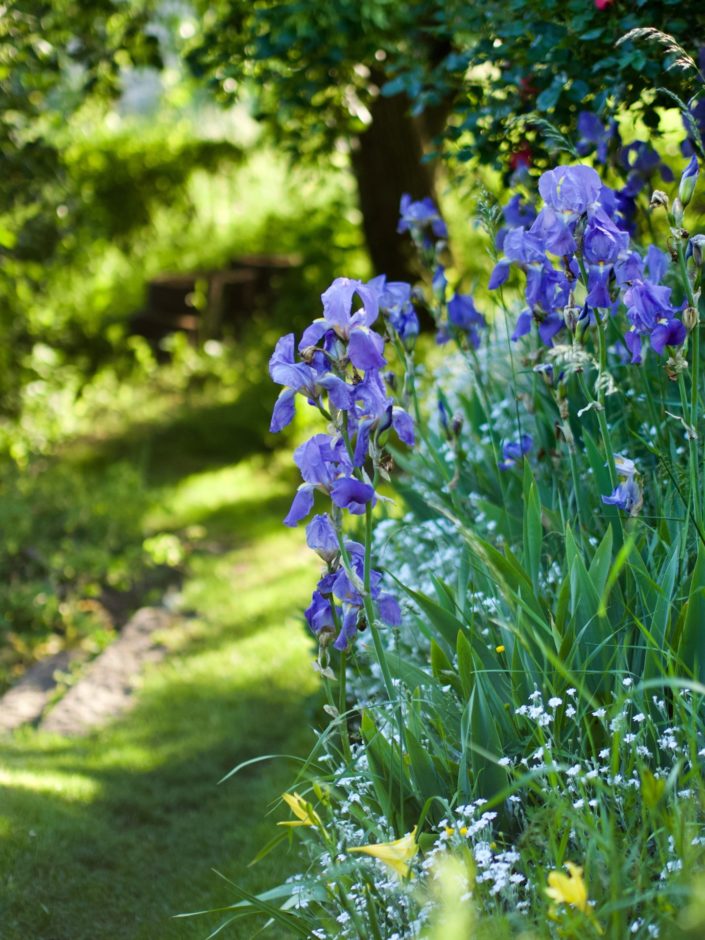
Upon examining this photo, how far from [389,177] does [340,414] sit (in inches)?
227

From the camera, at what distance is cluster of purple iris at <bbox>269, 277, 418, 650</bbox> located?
1.86m

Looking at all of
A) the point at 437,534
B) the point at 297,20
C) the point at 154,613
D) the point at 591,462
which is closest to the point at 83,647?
the point at 154,613

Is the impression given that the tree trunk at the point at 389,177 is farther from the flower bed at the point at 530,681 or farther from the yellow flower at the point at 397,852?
the yellow flower at the point at 397,852

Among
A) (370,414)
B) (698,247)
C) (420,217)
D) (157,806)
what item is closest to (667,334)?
(698,247)

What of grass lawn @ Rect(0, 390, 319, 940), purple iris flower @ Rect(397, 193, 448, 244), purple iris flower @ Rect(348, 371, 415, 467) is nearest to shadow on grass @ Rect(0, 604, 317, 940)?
grass lawn @ Rect(0, 390, 319, 940)

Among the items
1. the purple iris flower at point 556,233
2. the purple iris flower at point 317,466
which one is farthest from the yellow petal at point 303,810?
the purple iris flower at point 556,233

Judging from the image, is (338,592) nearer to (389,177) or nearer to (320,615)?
(320,615)

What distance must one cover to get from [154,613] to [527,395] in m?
2.77

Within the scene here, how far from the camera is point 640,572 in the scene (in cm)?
205

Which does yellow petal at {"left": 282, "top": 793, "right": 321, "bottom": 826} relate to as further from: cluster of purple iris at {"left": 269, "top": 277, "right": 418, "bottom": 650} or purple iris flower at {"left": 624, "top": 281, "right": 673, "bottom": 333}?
purple iris flower at {"left": 624, "top": 281, "right": 673, "bottom": 333}

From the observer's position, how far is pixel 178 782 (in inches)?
140

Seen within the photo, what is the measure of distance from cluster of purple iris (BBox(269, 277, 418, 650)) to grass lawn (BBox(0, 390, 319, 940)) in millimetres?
1097

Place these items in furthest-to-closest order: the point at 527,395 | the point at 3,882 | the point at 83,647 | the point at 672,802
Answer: the point at 83,647 < the point at 527,395 < the point at 3,882 < the point at 672,802

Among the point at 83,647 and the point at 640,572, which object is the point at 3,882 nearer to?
the point at 640,572
